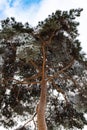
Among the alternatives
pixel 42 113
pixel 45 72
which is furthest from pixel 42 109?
pixel 45 72

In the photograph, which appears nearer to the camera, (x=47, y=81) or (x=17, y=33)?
(x=17, y=33)

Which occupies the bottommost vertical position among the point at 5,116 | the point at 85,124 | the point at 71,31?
the point at 85,124

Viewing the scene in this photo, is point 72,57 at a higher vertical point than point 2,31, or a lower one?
lower

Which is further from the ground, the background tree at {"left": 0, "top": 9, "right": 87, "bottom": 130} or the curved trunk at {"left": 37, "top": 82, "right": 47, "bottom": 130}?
the background tree at {"left": 0, "top": 9, "right": 87, "bottom": 130}

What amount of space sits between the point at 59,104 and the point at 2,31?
355 centimetres

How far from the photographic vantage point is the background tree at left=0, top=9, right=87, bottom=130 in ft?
33.3

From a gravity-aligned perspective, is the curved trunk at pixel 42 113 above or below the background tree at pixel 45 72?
below

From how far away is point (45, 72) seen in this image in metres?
11.0

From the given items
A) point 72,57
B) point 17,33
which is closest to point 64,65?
point 72,57

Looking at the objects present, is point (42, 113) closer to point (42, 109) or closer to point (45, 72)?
point (42, 109)

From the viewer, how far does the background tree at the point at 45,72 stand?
1016 centimetres

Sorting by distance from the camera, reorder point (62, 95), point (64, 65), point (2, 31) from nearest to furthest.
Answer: point (2, 31) → point (64, 65) → point (62, 95)

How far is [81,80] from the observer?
1119 centimetres

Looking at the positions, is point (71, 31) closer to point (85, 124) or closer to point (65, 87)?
point (65, 87)
